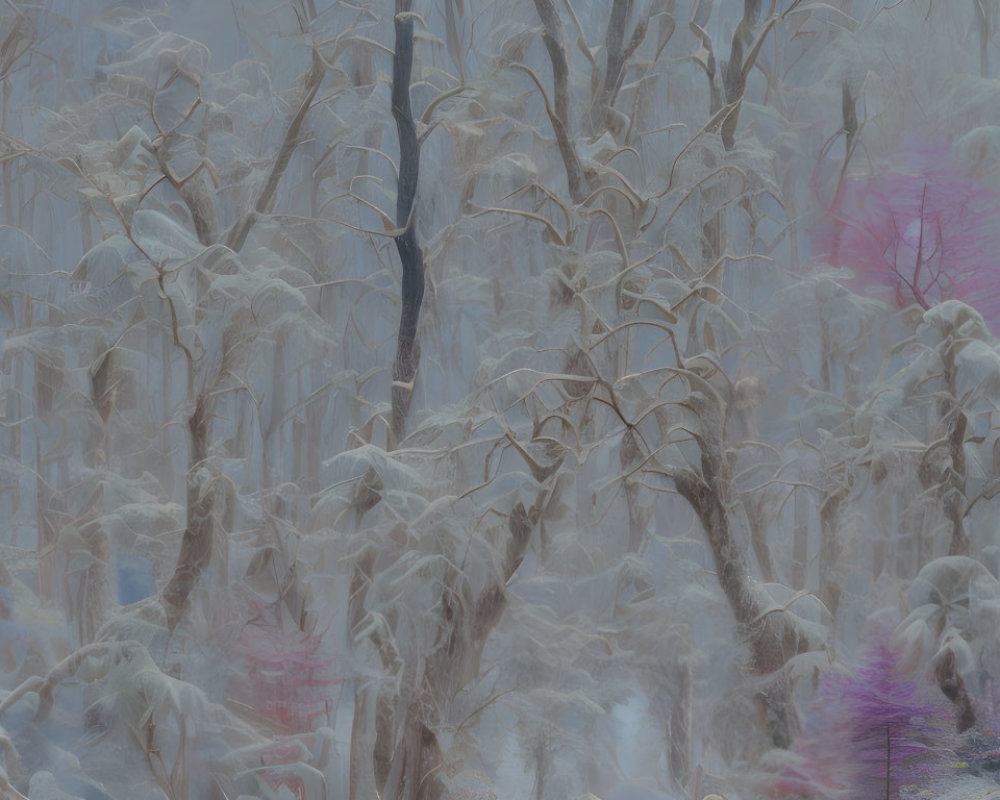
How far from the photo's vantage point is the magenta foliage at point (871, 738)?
1.89 metres

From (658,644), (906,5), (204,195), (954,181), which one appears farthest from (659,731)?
(906,5)

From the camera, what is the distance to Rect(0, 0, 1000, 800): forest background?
74.0 inches

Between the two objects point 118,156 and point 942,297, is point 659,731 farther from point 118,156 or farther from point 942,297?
point 118,156

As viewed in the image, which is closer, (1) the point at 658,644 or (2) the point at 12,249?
(1) the point at 658,644

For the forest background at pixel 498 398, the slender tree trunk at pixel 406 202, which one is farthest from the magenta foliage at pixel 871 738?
the slender tree trunk at pixel 406 202

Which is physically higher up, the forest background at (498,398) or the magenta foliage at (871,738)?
the forest background at (498,398)

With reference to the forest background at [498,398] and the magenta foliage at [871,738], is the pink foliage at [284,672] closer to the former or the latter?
the forest background at [498,398]

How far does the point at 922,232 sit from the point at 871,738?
3.07 feet

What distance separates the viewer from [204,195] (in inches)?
77.7

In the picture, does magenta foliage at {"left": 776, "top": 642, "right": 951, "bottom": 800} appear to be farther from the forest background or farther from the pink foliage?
the pink foliage

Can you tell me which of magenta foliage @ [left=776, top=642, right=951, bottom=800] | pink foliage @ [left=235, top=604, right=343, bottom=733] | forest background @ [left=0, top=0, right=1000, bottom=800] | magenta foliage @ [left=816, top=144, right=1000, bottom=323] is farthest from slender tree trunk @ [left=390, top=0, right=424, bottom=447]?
magenta foliage @ [left=776, top=642, right=951, bottom=800]

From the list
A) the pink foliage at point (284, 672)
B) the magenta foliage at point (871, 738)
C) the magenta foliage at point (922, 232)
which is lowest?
the magenta foliage at point (871, 738)

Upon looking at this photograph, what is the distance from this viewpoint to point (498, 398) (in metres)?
1.90

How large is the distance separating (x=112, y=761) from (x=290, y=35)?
54.2 inches
